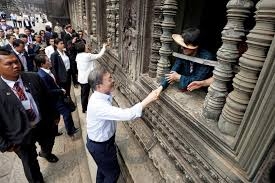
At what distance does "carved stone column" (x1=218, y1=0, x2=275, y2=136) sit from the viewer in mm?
1205

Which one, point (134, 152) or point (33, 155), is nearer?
point (33, 155)

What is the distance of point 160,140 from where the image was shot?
8.48ft

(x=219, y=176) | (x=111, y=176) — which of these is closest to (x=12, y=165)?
(x=111, y=176)

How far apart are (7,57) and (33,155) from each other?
4.69 feet

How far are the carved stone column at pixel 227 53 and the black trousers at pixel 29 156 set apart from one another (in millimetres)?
2346

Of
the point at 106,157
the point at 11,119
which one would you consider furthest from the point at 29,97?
the point at 106,157

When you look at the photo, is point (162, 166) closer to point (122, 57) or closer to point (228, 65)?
point (228, 65)

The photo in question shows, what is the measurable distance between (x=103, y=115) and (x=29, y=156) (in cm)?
143

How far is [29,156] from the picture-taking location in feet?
9.09

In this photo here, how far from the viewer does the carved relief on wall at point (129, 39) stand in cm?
332

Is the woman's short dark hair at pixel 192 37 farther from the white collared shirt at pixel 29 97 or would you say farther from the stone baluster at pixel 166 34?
the white collared shirt at pixel 29 97

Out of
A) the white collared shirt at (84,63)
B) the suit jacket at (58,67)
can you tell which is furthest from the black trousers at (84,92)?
the suit jacket at (58,67)

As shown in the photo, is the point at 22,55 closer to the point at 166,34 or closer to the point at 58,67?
the point at 58,67

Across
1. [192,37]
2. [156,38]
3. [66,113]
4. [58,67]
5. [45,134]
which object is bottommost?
[66,113]
